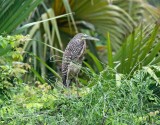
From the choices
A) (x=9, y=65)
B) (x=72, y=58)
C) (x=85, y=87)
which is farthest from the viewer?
(x=72, y=58)

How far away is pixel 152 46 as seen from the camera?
18.6 feet

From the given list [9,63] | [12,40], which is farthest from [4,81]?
[12,40]

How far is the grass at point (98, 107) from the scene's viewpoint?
12.8ft

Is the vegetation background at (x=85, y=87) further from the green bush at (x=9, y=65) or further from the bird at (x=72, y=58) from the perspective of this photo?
the bird at (x=72, y=58)

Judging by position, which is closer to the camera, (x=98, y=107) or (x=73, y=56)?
(x=98, y=107)

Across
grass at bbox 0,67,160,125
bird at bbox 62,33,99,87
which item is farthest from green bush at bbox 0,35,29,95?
grass at bbox 0,67,160,125

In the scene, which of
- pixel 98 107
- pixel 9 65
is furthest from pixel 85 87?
pixel 9 65

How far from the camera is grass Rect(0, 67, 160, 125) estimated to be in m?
3.91

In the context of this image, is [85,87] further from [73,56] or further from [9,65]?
[73,56]

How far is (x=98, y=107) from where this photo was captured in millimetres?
3902

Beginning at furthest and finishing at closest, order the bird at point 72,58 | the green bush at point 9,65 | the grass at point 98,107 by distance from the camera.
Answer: the bird at point 72,58, the green bush at point 9,65, the grass at point 98,107

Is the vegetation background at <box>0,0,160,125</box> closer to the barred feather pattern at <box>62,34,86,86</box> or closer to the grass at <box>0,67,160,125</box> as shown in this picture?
the grass at <box>0,67,160,125</box>

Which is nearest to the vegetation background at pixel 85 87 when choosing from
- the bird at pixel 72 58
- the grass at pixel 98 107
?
the grass at pixel 98 107

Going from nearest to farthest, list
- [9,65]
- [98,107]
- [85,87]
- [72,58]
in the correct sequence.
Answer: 1. [98,107]
2. [85,87]
3. [9,65]
4. [72,58]
